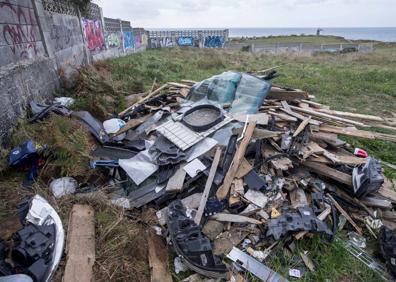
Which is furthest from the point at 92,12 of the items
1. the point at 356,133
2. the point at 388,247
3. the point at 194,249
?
the point at 388,247

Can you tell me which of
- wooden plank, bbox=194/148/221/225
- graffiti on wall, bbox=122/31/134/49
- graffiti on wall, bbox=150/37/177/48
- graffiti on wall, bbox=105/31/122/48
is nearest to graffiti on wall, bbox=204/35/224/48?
graffiti on wall, bbox=150/37/177/48

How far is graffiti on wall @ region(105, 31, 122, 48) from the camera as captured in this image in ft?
45.9

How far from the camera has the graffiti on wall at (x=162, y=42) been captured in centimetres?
2741

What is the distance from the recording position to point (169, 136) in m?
3.93

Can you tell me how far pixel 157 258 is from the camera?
2.71 meters

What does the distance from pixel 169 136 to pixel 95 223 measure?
1639mm

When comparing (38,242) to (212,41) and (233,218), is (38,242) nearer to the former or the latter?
(233,218)

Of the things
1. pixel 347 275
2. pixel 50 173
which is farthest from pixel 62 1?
pixel 347 275

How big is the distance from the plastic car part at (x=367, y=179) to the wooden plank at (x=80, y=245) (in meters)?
3.09

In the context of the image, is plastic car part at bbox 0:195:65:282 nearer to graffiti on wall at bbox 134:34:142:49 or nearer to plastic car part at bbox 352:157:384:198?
plastic car part at bbox 352:157:384:198

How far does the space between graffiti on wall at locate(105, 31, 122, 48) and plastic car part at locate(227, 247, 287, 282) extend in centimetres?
1369

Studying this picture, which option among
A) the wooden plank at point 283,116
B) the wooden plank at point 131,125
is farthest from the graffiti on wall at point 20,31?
the wooden plank at point 283,116

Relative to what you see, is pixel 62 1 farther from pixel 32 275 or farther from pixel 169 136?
pixel 32 275

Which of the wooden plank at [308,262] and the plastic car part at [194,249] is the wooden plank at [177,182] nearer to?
the plastic car part at [194,249]
